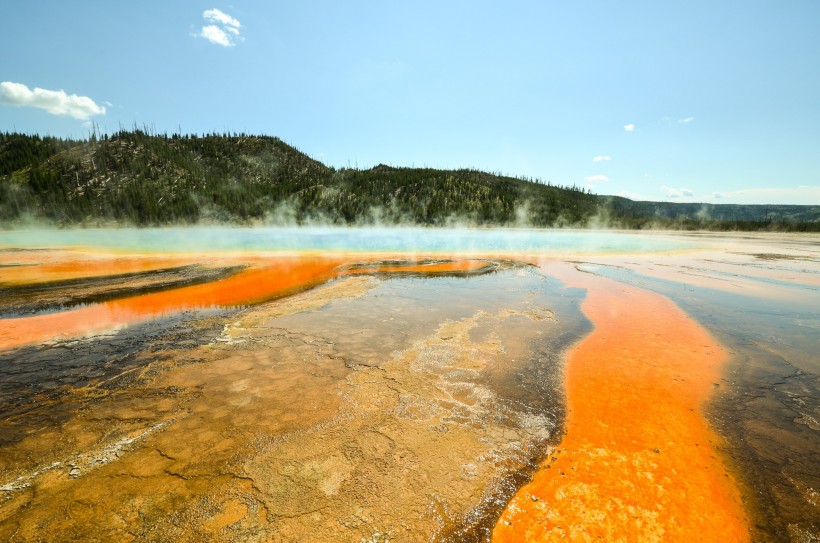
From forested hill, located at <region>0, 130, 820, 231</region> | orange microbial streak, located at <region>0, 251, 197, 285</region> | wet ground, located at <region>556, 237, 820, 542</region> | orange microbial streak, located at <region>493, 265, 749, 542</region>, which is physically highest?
forested hill, located at <region>0, 130, 820, 231</region>

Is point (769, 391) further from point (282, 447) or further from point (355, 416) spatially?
point (282, 447)

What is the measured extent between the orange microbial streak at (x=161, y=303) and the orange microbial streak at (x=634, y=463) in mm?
10137

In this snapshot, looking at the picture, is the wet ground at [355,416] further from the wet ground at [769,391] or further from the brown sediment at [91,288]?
the brown sediment at [91,288]

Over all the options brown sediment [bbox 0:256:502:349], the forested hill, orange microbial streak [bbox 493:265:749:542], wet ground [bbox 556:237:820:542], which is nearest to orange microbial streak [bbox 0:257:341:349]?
brown sediment [bbox 0:256:502:349]

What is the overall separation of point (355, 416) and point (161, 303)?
9.81 m

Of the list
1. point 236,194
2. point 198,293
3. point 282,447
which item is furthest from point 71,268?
point 236,194

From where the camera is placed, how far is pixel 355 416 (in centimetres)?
491

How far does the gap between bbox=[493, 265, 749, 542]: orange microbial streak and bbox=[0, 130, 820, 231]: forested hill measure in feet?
303

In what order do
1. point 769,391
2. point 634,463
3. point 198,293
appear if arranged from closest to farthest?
1. point 634,463
2. point 769,391
3. point 198,293

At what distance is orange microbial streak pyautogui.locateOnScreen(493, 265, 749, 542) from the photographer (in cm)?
324

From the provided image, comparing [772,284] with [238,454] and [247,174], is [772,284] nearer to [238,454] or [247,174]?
[238,454]

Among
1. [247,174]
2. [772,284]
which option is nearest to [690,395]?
[772,284]

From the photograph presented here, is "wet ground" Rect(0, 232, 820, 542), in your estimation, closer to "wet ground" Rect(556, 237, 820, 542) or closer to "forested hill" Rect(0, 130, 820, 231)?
"wet ground" Rect(556, 237, 820, 542)

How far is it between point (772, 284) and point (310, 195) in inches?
4307
